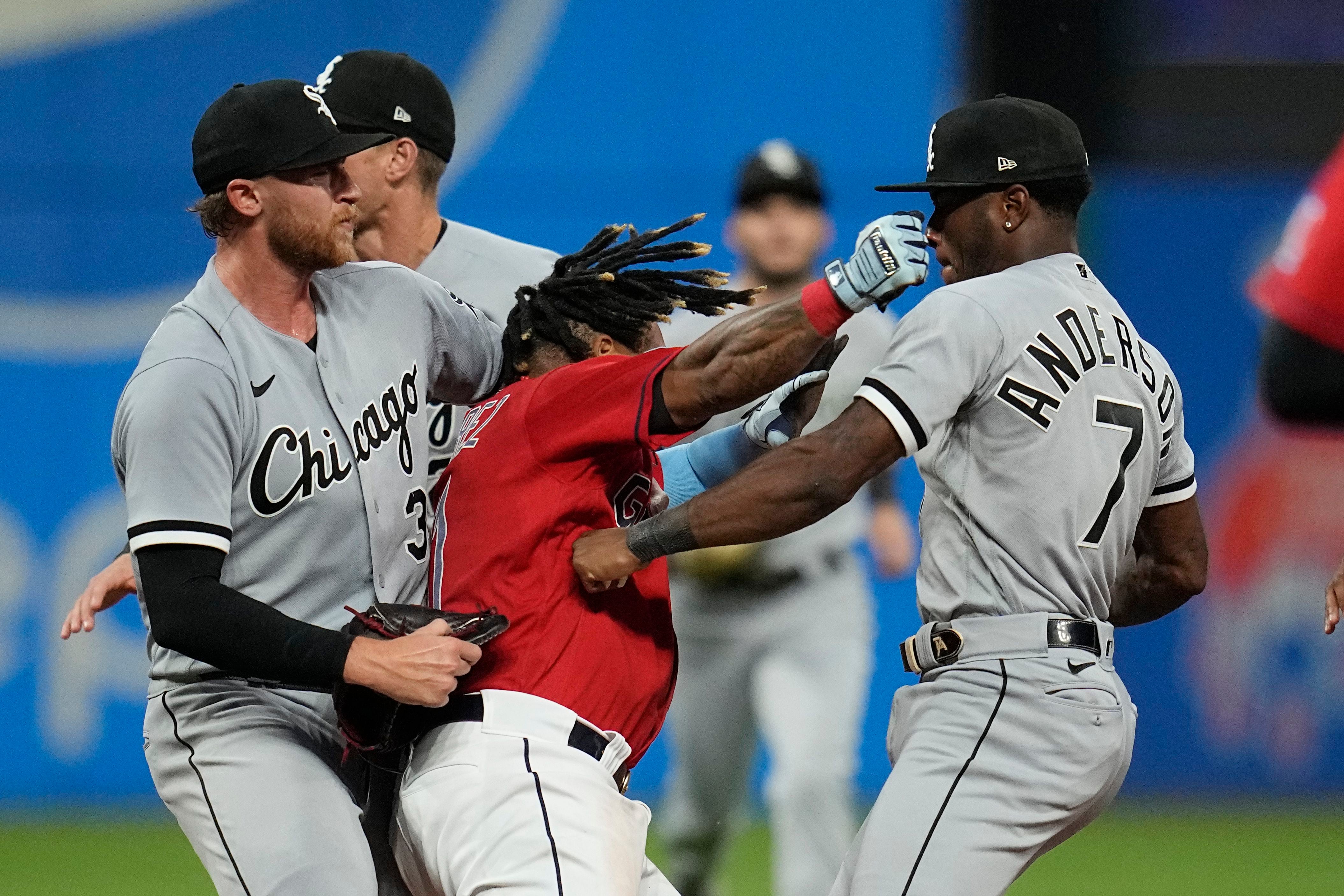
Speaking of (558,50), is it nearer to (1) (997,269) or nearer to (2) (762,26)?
(2) (762,26)

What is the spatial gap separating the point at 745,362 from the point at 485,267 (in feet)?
5.50

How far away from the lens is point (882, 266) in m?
2.93

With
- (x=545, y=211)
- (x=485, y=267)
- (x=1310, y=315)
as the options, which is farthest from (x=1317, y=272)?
(x=545, y=211)

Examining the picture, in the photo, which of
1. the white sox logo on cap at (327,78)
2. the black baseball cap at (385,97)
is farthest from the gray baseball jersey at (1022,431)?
the white sox logo on cap at (327,78)

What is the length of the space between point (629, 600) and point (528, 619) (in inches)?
9.5

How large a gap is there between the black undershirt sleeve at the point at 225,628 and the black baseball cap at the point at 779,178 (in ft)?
11.6

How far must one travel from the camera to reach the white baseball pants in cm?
291

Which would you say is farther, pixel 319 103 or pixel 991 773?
pixel 319 103

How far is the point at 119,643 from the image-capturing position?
8297 mm

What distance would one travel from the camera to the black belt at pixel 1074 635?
3.21 m

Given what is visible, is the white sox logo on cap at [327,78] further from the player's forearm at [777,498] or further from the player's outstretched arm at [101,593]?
the player's forearm at [777,498]

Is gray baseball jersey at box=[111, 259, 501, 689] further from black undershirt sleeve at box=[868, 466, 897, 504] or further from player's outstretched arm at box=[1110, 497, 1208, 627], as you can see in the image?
black undershirt sleeve at box=[868, 466, 897, 504]

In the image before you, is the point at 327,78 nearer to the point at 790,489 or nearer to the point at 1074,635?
the point at 790,489

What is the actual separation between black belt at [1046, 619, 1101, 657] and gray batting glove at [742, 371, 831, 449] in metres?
0.65
